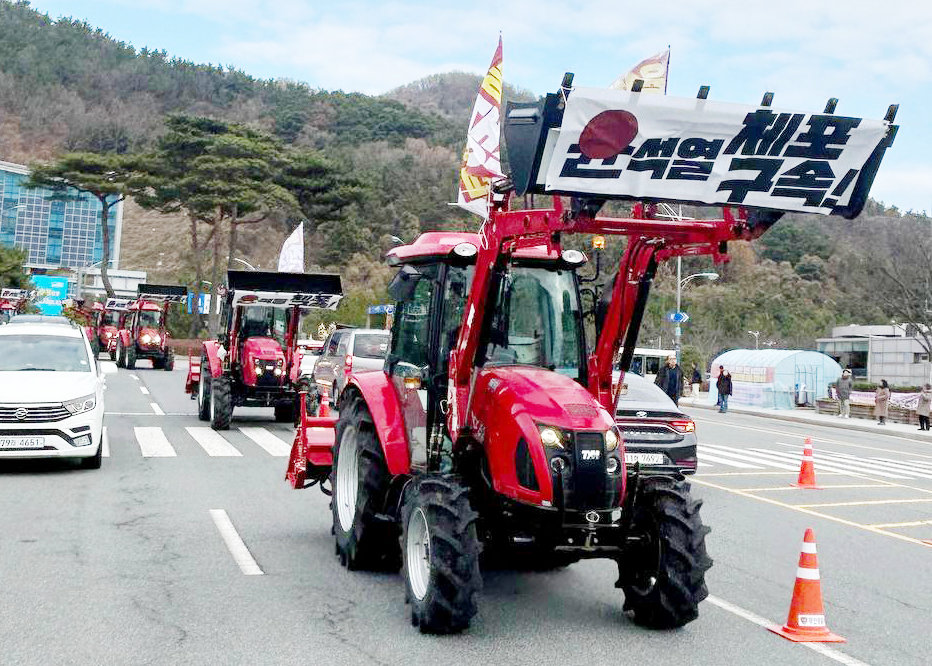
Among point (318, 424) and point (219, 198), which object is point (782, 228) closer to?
point (219, 198)

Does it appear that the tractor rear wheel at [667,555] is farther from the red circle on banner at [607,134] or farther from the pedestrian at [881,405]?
the pedestrian at [881,405]

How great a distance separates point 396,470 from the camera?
25.2 feet

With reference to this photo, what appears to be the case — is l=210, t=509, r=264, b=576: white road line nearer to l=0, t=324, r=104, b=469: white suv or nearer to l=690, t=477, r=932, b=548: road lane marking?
l=0, t=324, r=104, b=469: white suv

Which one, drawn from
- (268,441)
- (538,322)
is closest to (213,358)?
(268,441)

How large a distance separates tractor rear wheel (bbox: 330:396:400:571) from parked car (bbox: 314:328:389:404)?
12921mm

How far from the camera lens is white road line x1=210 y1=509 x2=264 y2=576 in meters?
8.29

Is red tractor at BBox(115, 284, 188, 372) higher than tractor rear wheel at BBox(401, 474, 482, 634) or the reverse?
higher

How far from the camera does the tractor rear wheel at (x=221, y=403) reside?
63.6 feet

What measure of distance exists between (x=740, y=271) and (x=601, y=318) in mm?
83267

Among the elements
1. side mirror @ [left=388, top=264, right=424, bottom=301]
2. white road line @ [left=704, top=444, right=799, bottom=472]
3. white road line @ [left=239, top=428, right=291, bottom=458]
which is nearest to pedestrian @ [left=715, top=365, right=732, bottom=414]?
white road line @ [left=704, top=444, right=799, bottom=472]

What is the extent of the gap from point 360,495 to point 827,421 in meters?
29.2

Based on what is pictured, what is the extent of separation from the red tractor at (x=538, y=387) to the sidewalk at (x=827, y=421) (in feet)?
79.2

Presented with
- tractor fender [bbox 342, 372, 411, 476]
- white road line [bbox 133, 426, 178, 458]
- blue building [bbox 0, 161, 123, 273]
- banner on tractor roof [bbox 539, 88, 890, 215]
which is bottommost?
white road line [bbox 133, 426, 178, 458]

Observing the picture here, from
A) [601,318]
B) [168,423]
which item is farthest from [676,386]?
[601,318]
